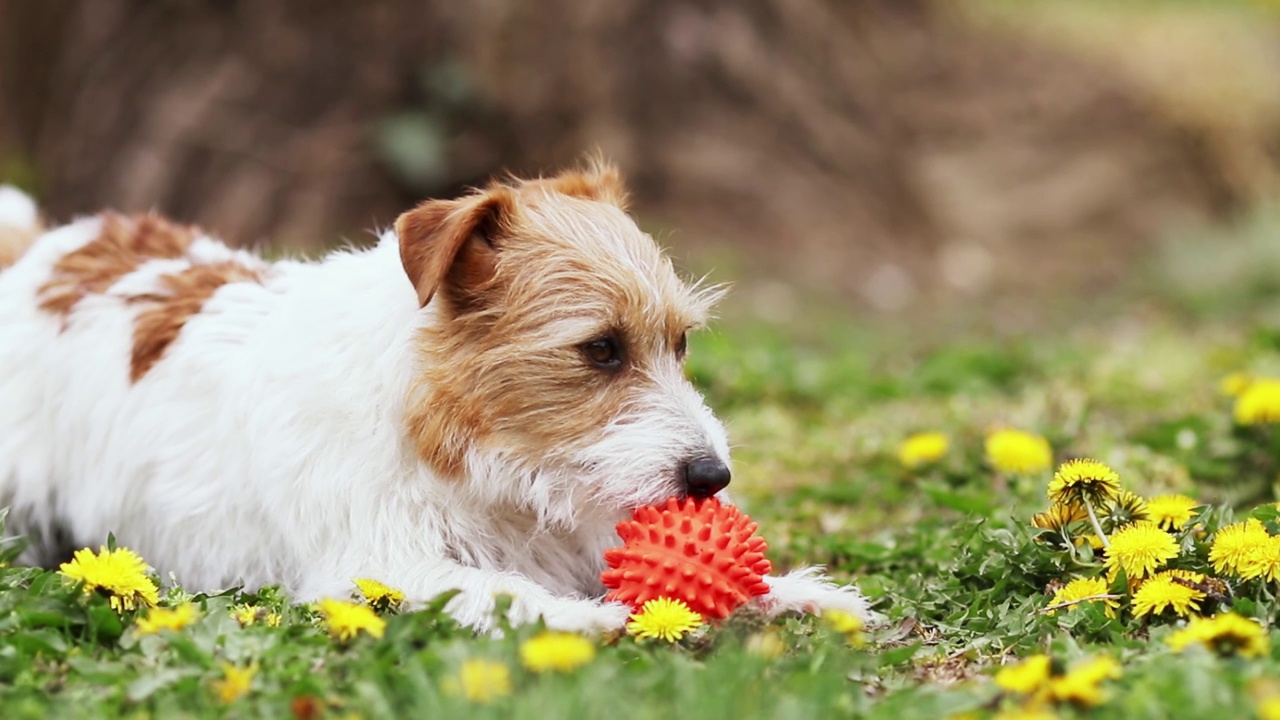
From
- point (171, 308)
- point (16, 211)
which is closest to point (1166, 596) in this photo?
point (171, 308)

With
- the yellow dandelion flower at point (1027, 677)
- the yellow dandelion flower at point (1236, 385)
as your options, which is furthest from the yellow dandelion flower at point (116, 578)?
the yellow dandelion flower at point (1236, 385)

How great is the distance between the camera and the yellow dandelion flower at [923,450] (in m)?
5.65

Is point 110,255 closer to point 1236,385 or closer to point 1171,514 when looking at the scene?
point 1171,514

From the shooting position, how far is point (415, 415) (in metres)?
3.98

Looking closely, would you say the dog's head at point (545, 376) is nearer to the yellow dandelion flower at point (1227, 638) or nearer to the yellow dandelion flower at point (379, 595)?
the yellow dandelion flower at point (379, 595)

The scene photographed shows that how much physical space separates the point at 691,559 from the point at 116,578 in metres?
1.47

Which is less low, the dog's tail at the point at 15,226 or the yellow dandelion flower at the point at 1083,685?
the yellow dandelion flower at the point at 1083,685

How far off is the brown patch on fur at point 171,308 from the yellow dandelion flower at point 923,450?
2702 millimetres

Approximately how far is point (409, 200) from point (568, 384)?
20.0 ft

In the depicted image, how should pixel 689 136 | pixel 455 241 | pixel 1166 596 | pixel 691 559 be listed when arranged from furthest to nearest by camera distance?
pixel 689 136
pixel 455 241
pixel 691 559
pixel 1166 596

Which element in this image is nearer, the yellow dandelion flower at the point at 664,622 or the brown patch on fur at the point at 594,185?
the yellow dandelion flower at the point at 664,622

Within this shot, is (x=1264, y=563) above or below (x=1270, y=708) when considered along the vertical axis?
above

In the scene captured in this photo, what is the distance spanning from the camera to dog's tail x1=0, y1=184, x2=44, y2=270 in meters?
5.34

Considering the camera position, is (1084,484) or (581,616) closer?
(581,616)
